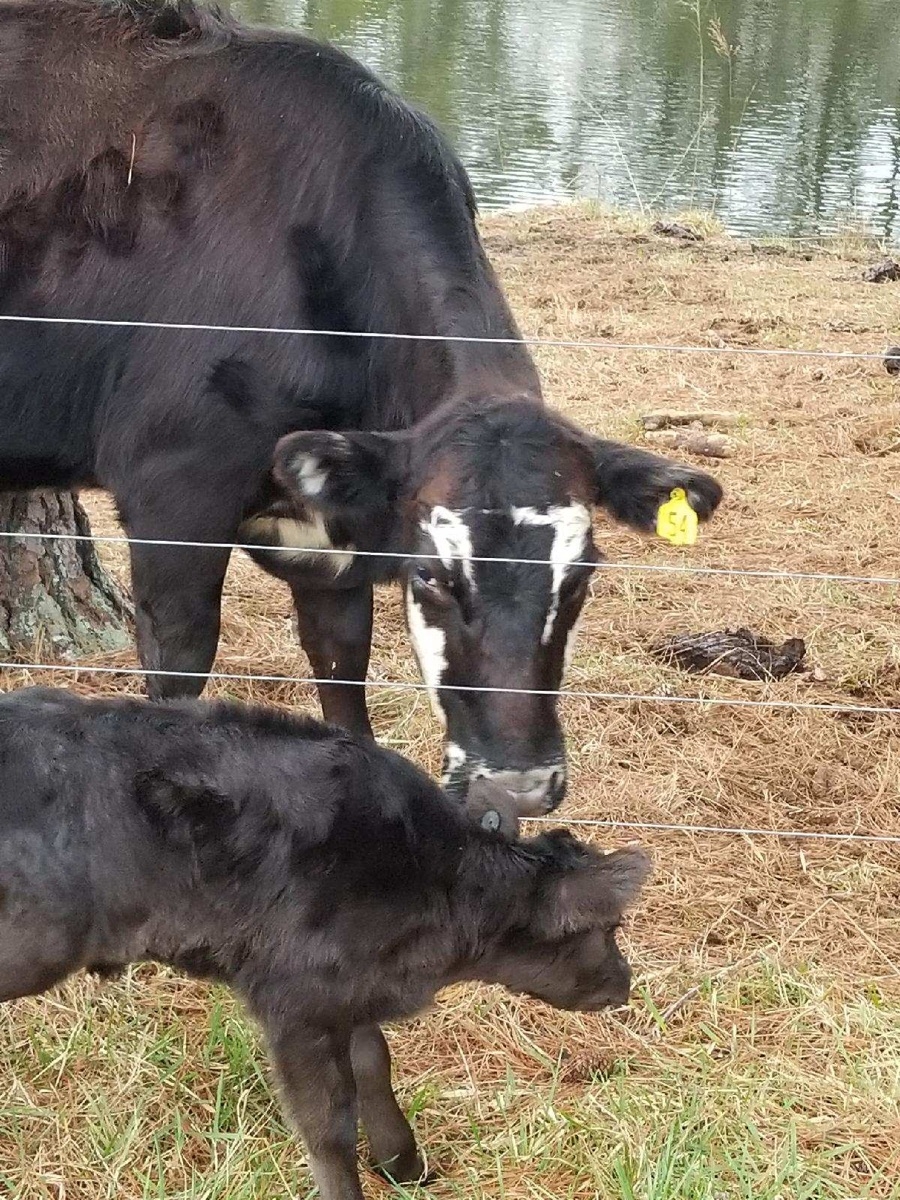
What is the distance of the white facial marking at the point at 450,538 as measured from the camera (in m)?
3.54

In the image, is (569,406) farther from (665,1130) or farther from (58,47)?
(665,1130)

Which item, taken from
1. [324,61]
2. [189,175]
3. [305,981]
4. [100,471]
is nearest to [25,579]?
[100,471]

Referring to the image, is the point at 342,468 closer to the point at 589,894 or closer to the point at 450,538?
the point at 450,538

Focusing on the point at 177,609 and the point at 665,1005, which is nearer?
the point at 665,1005

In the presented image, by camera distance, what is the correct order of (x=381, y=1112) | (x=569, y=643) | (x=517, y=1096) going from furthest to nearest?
(x=569, y=643) → (x=517, y=1096) → (x=381, y=1112)

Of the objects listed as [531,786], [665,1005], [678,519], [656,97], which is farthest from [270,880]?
[656,97]

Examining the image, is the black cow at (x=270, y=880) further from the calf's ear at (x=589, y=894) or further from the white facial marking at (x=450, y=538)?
the white facial marking at (x=450, y=538)

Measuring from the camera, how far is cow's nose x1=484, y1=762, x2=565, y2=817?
136 inches

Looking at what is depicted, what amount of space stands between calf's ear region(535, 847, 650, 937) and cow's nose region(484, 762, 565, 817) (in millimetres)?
202

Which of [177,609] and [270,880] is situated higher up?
[270,880]

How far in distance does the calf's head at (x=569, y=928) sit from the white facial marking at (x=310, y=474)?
3.66 feet

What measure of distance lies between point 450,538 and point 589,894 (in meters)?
0.95

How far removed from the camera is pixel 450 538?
3.58 m

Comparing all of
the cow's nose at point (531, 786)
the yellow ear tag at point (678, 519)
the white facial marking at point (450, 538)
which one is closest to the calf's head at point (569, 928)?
the cow's nose at point (531, 786)
